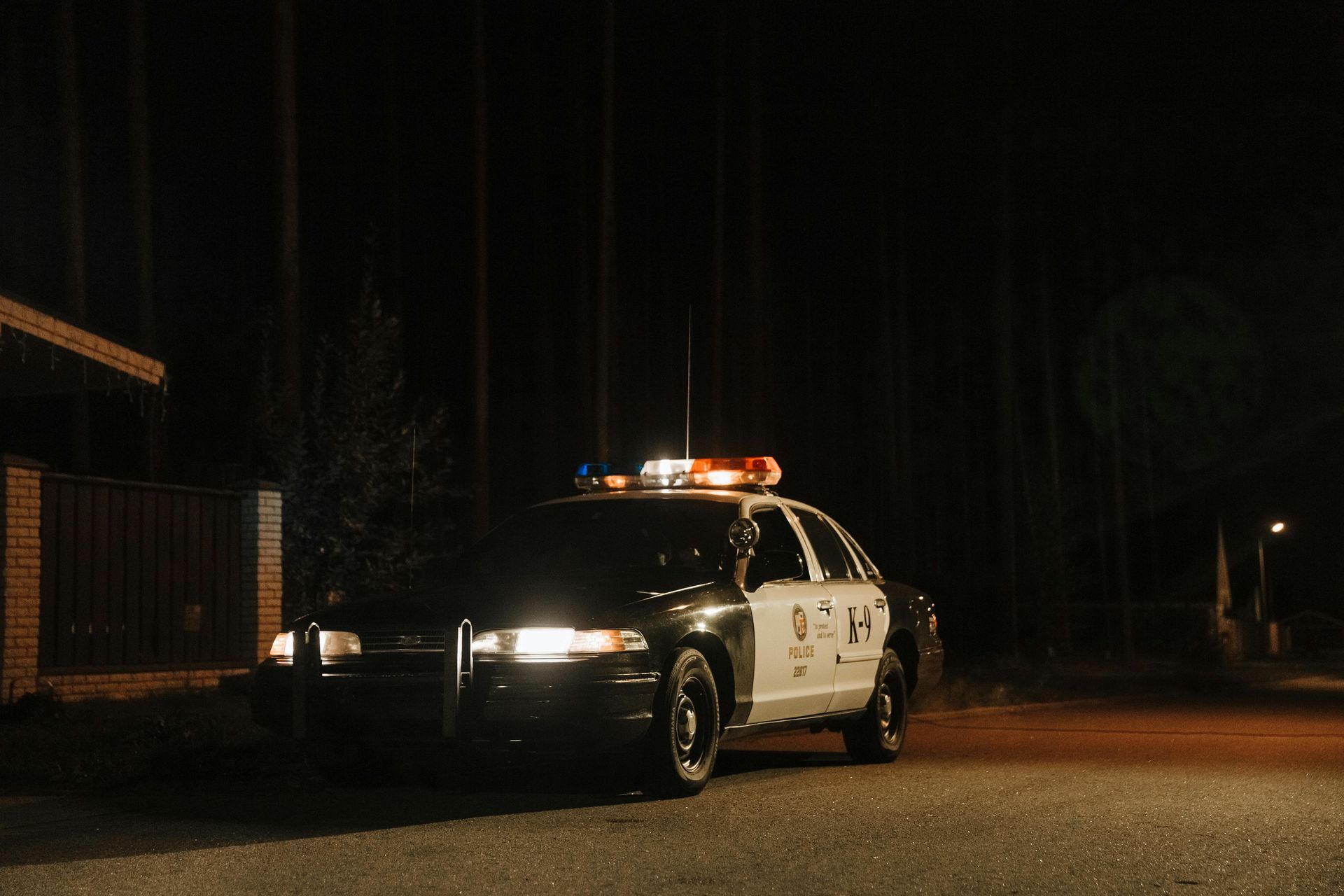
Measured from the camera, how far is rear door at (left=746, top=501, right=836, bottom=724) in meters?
10.5

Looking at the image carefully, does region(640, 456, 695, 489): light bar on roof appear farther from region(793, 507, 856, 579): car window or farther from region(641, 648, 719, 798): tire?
region(641, 648, 719, 798): tire

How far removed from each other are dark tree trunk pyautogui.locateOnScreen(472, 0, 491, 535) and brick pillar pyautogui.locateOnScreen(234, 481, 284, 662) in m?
10.3

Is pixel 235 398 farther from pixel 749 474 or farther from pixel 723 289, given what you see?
pixel 749 474

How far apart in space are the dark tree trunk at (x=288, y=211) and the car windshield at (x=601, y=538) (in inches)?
478

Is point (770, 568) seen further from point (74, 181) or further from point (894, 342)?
point (894, 342)

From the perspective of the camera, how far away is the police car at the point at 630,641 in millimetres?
9008

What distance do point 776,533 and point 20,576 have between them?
825 centimetres

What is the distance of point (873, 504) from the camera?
73.4 m

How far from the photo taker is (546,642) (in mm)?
9047

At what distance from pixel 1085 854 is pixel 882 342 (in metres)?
54.9

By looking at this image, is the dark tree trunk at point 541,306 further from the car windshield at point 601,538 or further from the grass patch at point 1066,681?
the car windshield at point 601,538

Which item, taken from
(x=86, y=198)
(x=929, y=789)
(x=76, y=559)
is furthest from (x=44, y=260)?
(x=929, y=789)

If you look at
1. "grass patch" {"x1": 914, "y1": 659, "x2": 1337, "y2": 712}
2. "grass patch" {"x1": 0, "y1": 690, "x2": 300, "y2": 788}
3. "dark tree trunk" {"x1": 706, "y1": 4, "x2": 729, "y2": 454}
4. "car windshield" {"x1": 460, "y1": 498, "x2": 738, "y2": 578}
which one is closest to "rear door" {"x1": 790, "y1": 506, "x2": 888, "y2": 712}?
"car windshield" {"x1": 460, "y1": 498, "x2": 738, "y2": 578}

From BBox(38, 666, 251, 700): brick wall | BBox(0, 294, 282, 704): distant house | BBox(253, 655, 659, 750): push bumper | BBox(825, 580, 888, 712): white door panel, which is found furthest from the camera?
BBox(38, 666, 251, 700): brick wall
